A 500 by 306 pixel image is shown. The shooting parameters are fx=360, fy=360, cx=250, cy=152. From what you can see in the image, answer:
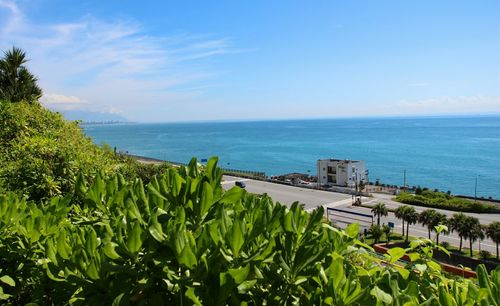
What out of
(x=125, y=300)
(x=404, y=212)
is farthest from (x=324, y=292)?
(x=404, y=212)

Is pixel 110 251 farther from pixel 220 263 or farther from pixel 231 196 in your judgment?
pixel 231 196

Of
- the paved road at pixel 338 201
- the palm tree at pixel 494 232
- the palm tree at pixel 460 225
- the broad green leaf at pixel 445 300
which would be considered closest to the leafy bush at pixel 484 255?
the palm tree at pixel 494 232

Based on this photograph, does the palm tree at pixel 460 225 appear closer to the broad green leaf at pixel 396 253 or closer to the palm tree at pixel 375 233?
the palm tree at pixel 375 233

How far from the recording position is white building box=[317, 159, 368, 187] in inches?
1999

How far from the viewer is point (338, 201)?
137ft

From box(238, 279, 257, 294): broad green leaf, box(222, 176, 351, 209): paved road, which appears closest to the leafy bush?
box(222, 176, 351, 209): paved road

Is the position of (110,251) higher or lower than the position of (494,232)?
higher

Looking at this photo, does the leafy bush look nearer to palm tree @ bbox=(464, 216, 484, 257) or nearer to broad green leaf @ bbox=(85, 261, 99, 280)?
palm tree @ bbox=(464, 216, 484, 257)

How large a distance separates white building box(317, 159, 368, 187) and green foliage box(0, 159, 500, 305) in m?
50.6

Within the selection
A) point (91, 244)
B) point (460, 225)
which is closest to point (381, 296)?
point (91, 244)

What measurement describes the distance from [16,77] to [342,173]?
42.1 meters

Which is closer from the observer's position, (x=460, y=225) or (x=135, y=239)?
(x=135, y=239)

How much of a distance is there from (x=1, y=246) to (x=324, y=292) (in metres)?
1.65

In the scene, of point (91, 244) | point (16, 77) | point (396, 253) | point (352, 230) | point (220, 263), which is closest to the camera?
point (220, 263)
